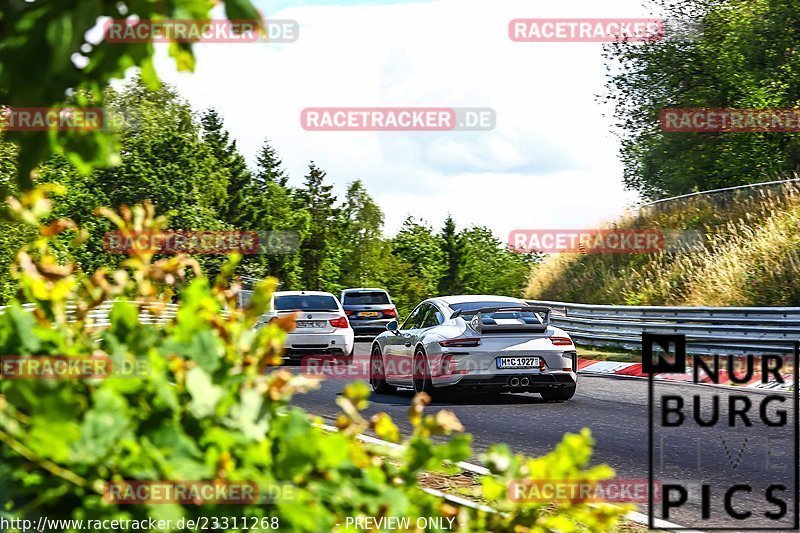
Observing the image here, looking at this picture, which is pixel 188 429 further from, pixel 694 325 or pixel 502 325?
pixel 694 325

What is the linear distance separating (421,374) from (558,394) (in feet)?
6.26

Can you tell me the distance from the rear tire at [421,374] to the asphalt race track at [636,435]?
0.27 m

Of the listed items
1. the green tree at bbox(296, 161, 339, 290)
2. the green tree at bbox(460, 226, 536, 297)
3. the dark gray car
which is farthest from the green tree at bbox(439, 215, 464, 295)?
the dark gray car

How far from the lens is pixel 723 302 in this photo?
23.2 metres

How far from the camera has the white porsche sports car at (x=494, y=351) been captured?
1315 cm

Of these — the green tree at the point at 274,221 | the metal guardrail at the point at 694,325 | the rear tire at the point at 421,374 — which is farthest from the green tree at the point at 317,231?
the rear tire at the point at 421,374

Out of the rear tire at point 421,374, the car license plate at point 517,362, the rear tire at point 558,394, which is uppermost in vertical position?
the car license plate at point 517,362

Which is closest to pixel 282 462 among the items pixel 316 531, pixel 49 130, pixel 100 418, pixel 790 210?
pixel 316 531

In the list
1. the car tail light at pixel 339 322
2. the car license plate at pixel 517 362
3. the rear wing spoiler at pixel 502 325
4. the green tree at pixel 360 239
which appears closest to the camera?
the car license plate at pixel 517 362

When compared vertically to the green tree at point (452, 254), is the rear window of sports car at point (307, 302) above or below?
below

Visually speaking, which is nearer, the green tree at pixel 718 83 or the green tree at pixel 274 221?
the green tree at pixel 718 83

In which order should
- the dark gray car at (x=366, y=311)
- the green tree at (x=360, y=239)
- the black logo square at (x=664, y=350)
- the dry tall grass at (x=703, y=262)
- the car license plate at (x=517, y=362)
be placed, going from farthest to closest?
the green tree at (x=360, y=239) → the dark gray car at (x=366, y=311) → the dry tall grass at (x=703, y=262) → the car license plate at (x=517, y=362) → the black logo square at (x=664, y=350)

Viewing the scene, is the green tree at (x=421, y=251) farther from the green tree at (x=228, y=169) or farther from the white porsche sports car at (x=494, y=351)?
the white porsche sports car at (x=494, y=351)

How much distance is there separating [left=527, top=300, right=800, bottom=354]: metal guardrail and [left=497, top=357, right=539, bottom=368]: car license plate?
246 cm
